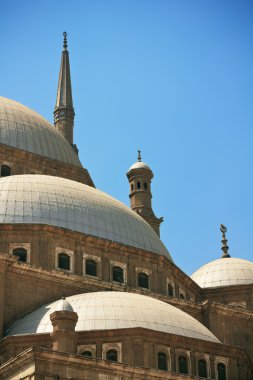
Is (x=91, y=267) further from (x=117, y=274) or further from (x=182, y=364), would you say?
(x=182, y=364)

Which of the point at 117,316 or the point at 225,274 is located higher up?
the point at 225,274

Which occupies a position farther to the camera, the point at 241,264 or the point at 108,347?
the point at 241,264

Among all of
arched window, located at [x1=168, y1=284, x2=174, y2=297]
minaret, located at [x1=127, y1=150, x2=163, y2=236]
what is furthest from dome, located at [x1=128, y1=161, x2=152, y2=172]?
arched window, located at [x1=168, y1=284, x2=174, y2=297]

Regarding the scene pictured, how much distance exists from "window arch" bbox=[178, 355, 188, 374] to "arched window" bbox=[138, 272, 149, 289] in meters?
7.45

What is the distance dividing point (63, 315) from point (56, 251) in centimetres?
889

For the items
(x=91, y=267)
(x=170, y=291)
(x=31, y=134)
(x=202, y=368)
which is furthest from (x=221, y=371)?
(x=31, y=134)

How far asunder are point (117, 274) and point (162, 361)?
7871mm

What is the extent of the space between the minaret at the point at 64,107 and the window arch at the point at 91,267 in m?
18.0

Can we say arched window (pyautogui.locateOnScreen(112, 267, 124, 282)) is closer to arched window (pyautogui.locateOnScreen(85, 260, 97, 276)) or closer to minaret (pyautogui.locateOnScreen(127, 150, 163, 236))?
arched window (pyautogui.locateOnScreen(85, 260, 97, 276))

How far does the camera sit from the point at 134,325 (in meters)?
34.2

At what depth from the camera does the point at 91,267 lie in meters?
40.4

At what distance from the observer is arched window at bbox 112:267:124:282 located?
40906 millimetres

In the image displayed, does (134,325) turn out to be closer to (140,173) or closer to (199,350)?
(199,350)

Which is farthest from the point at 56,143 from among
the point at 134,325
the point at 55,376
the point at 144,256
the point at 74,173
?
the point at 55,376
